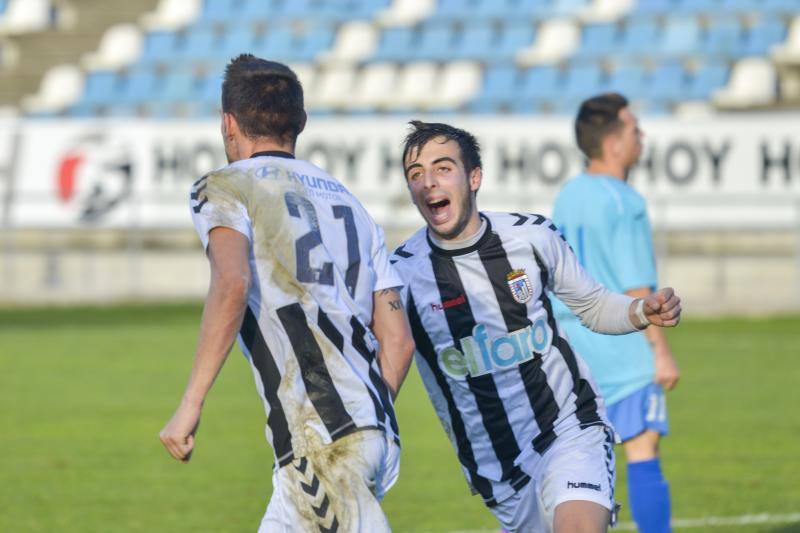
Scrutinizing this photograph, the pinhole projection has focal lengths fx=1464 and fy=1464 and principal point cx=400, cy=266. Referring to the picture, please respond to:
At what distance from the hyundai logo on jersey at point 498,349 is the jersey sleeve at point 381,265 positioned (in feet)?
2.49

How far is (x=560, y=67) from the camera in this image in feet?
81.8

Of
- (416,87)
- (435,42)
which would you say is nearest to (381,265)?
(416,87)

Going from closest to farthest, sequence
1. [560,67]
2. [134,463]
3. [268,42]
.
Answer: [134,463] < [560,67] < [268,42]

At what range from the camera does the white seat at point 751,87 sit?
23375mm

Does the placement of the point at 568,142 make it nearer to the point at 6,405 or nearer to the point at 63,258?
the point at 63,258

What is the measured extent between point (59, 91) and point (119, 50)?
1.51m

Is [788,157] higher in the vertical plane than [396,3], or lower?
lower

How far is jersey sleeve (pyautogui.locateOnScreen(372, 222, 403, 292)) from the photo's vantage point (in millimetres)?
4086

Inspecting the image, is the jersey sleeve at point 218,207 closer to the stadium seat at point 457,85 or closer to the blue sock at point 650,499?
the blue sock at point 650,499

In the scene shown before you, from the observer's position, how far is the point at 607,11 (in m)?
25.6

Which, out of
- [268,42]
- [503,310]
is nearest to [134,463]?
[503,310]

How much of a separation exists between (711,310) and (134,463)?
1216 cm

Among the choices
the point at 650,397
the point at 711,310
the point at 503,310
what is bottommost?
the point at 711,310

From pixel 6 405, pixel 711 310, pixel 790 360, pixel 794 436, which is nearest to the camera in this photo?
pixel 794 436
